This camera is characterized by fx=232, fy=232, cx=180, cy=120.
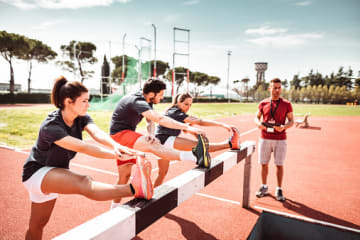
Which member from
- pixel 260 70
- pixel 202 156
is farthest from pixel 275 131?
pixel 260 70

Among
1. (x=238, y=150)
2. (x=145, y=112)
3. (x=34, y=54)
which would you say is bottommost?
(x=238, y=150)

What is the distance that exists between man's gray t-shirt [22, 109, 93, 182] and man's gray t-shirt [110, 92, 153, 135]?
0.87m

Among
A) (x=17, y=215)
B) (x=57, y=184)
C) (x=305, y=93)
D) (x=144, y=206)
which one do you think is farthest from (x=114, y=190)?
(x=305, y=93)

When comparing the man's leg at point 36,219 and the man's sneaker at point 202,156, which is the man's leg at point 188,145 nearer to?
the man's sneaker at point 202,156

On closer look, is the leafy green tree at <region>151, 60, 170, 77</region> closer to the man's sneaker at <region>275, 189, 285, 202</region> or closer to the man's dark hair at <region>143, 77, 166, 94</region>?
the man's sneaker at <region>275, 189, 285, 202</region>

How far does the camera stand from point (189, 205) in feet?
11.6

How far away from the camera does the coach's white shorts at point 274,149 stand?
405 centimetres

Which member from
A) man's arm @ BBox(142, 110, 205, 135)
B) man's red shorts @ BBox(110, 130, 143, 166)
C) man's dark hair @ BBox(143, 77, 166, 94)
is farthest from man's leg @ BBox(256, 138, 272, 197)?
man's red shorts @ BBox(110, 130, 143, 166)

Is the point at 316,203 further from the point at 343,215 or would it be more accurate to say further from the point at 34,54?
the point at 34,54

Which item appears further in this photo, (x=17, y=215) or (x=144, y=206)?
(x=17, y=215)

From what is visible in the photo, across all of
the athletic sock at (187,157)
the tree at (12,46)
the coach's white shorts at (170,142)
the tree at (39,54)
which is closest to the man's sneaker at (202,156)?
the athletic sock at (187,157)

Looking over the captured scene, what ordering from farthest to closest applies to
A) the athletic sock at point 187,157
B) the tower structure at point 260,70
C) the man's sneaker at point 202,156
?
the tower structure at point 260,70 → the athletic sock at point 187,157 → the man's sneaker at point 202,156

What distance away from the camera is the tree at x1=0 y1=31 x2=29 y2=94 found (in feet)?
111

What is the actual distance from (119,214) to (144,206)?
158 millimetres
